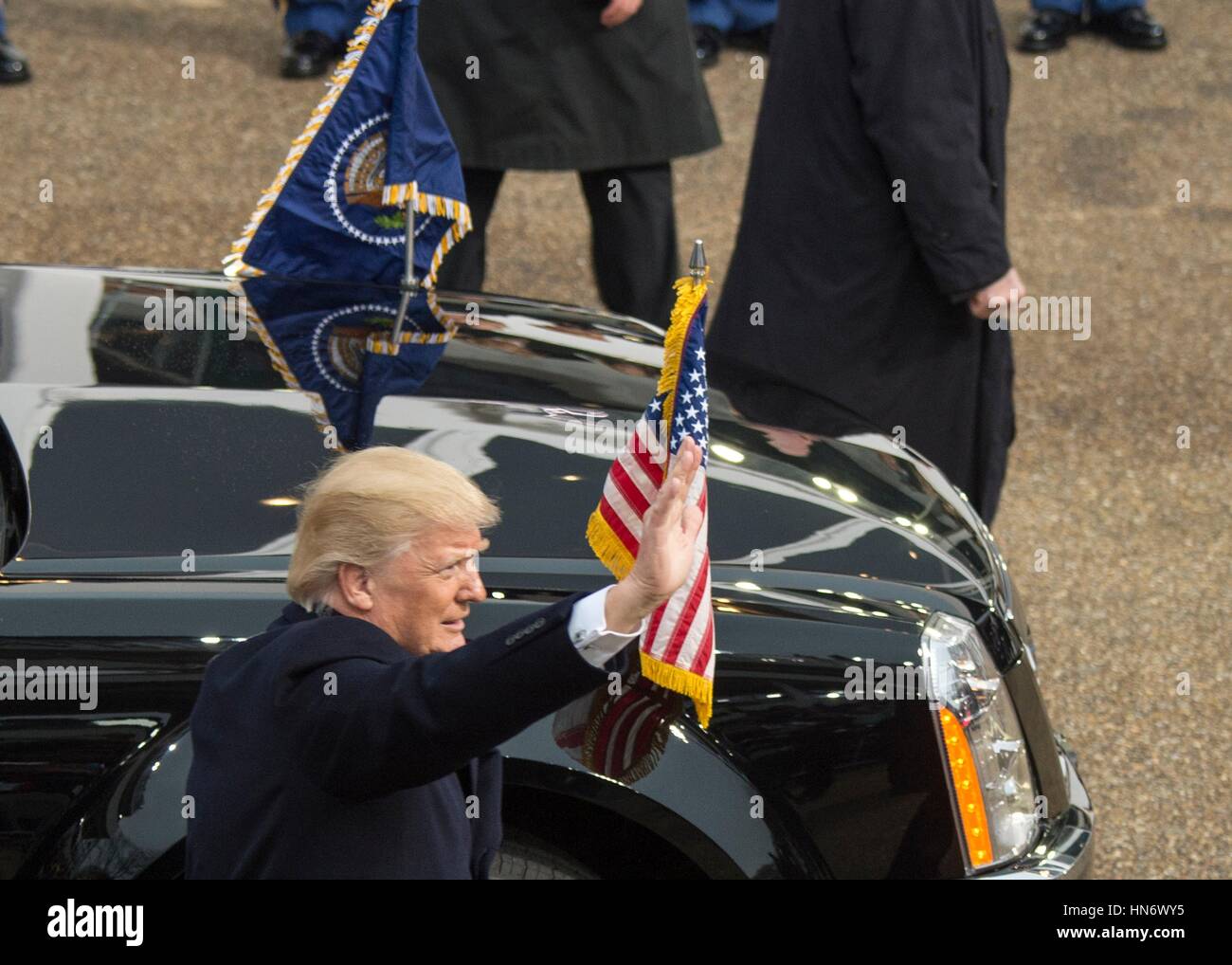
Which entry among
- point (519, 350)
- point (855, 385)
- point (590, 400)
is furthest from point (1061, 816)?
point (855, 385)

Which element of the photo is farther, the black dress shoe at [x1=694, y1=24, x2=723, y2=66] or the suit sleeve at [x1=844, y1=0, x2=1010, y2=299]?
the black dress shoe at [x1=694, y1=24, x2=723, y2=66]

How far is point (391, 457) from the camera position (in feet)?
7.22

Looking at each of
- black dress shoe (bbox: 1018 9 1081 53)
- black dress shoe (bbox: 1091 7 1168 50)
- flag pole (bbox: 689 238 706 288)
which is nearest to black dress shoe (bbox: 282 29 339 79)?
black dress shoe (bbox: 1018 9 1081 53)

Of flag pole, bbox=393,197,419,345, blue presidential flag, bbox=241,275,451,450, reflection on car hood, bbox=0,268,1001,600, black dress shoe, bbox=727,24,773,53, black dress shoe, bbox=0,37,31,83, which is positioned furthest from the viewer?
black dress shoe, bbox=727,24,773,53

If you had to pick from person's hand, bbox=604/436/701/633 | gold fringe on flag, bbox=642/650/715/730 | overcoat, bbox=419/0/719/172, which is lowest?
gold fringe on flag, bbox=642/650/715/730

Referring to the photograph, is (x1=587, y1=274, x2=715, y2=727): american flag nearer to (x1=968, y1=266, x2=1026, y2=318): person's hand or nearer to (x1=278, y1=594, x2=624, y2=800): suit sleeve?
(x1=278, y1=594, x2=624, y2=800): suit sleeve

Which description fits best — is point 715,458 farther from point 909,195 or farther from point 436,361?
point 909,195

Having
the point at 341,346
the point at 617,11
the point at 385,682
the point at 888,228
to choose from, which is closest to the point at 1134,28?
the point at 617,11

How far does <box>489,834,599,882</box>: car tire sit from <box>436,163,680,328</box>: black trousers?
2.87 metres

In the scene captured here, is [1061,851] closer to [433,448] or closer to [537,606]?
[537,606]

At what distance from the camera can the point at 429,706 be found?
1.91m

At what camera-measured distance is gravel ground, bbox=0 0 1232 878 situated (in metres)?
4.46

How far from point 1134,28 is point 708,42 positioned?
2.43 metres

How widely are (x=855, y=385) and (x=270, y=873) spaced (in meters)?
2.66
